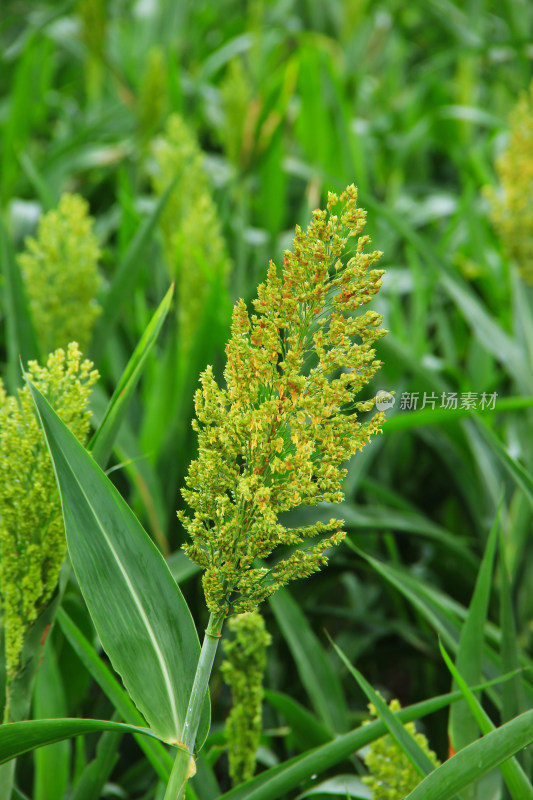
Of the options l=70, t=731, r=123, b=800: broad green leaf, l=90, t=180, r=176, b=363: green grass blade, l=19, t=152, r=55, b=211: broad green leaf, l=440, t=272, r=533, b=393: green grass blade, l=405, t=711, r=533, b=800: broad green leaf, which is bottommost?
l=405, t=711, r=533, b=800: broad green leaf

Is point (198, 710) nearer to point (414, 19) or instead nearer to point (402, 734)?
point (402, 734)

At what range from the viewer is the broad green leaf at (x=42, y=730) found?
25.1 inches

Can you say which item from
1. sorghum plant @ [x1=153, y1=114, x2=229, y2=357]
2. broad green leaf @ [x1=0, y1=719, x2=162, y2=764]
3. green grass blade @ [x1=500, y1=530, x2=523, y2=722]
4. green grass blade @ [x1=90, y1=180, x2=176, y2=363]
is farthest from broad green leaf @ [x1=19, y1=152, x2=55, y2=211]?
broad green leaf @ [x1=0, y1=719, x2=162, y2=764]

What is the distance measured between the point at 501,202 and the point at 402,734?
1316 millimetres

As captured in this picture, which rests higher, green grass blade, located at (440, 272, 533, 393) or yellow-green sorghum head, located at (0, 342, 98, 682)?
green grass blade, located at (440, 272, 533, 393)

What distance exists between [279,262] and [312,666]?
2.32 ft

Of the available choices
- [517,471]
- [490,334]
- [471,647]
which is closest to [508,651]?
[471,647]

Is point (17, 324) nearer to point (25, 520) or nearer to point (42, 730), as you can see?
point (25, 520)

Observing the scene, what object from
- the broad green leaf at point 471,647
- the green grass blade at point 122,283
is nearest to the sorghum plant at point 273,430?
the broad green leaf at point 471,647

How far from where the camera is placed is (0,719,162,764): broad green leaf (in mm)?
639

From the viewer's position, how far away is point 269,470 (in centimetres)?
→ 63

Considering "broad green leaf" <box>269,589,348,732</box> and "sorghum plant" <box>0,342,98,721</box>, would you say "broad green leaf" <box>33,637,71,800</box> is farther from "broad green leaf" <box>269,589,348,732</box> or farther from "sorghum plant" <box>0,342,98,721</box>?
"broad green leaf" <box>269,589,348,732</box>

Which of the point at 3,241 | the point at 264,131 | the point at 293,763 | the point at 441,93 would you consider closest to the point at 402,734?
the point at 293,763

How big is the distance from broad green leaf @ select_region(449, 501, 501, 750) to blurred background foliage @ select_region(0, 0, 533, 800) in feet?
0.30
